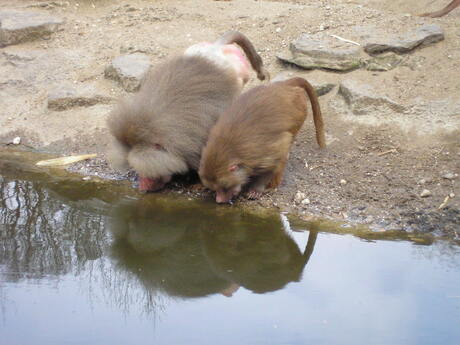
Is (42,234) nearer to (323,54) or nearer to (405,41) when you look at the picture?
(323,54)

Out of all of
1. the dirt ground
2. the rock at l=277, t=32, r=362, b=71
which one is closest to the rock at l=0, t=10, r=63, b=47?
the dirt ground

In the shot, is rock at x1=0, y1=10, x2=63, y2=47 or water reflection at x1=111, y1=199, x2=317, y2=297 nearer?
water reflection at x1=111, y1=199, x2=317, y2=297

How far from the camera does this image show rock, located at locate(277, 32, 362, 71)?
5.77m

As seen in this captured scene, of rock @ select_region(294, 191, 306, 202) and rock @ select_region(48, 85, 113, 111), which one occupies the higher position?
rock @ select_region(294, 191, 306, 202)

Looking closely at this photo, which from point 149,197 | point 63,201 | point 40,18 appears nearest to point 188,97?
point 149,197

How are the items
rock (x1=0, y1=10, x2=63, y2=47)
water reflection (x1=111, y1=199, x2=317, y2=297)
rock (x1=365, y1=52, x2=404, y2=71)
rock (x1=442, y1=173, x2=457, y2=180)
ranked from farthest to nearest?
1. rock (x1=0, y1=10, x2=63, y2=47)
2. rock (x1=365, y1=52, x2=404, y2=71)
3. rock (x1=442, y1=173, x2=457, y2=180)
4. water reflection (x1=111, y1=199, x2=317, y2=297)

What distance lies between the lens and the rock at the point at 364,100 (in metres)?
5.34

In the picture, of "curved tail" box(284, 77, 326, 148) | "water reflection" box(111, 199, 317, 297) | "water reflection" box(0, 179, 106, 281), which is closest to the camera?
"water reflection" box(111, 199, 317, 297)

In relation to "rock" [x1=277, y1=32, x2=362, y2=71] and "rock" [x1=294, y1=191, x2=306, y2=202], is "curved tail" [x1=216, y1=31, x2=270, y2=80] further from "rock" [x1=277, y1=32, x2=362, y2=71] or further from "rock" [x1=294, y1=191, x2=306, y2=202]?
"rock" [x1=294, y1=191, x2=306, y2=202]

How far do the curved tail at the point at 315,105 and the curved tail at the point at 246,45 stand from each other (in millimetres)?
701

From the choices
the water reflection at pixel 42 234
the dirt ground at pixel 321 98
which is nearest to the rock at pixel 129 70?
the dirt ground at pixel 321 98

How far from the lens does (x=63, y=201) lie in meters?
4.82

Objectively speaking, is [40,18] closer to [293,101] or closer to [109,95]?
[109,95]

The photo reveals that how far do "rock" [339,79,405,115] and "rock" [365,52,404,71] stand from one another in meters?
0.31
